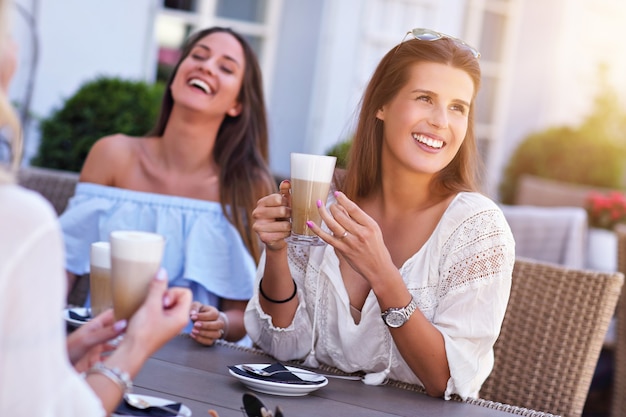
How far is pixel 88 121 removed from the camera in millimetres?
4758

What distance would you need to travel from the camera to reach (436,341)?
214cm

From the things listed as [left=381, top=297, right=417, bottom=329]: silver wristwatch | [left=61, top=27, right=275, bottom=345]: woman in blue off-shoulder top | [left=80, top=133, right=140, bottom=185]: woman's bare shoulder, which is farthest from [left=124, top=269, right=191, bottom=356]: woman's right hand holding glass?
[left=80, top=133, right=140, bottom=185]: woman's bare shoulder

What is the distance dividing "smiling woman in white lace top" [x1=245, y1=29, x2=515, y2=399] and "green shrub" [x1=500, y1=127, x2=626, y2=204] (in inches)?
316

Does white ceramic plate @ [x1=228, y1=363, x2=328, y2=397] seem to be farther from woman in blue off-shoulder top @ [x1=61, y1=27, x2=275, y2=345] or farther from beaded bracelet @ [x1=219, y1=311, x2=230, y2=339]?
woman in blue off-shoulder top @ [x1=61, y1=27, x2=275, y2=345]

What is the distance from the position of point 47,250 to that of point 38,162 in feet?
12.7

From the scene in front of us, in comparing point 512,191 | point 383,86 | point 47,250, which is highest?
point 383,86

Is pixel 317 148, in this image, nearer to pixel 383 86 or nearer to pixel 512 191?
pixel 512 191

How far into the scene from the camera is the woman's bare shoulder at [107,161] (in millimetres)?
3129

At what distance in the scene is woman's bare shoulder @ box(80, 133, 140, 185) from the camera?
313 cm

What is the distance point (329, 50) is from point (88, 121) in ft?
9.57

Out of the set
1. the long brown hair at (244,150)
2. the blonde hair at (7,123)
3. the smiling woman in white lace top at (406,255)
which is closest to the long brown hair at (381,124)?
the smiling woman in white lace top at (406,255)

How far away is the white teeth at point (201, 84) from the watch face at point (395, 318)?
1313 mm

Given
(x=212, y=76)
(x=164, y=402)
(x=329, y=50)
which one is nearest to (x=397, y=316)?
(x=164, y=402)

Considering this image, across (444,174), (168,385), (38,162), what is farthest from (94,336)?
(38,162)
